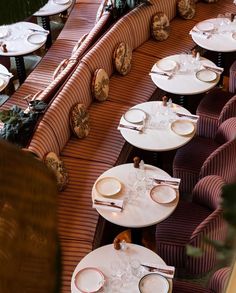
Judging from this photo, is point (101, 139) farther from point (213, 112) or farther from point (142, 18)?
point (142, 18)

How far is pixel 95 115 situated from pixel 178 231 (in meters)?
1.71

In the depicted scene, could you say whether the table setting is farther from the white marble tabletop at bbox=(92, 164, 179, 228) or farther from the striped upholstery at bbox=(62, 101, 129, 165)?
the white marble tabletop at bbox=(92, 164, 179, 228)

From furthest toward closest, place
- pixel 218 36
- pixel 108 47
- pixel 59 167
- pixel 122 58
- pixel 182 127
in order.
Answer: pixel 218 36 < pixel 122 58 < pixel 108 47 < pixel 182 127 < pixel 59 167

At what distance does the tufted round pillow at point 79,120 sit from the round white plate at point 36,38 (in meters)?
1.69

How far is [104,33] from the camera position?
5.78m

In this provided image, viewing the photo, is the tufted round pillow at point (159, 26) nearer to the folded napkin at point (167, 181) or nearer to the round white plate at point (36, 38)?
the round white plate at point (36, 38)

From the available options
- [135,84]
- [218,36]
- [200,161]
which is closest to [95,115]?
[135,84]

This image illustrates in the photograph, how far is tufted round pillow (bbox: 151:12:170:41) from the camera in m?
6.30

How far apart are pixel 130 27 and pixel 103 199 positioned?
2.66 meters

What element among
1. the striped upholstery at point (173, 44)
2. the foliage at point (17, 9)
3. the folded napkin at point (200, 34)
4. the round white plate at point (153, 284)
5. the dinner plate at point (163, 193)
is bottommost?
the round white plate at point (153, 284)

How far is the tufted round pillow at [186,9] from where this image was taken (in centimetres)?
667

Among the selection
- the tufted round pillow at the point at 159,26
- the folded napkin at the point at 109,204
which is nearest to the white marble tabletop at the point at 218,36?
the tufted round pillow at the point at 159,26

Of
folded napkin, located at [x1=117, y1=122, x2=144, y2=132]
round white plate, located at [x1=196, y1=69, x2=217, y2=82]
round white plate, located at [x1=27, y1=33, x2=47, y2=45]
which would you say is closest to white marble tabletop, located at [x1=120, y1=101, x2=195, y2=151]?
folded napkin, located at [x1=117, y1=122, x2=144, y2=132]

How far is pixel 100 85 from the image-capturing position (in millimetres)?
5262
